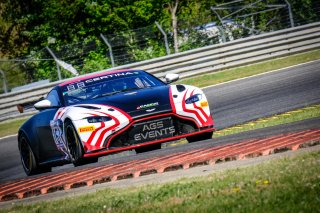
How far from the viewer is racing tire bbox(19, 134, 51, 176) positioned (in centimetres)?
1115

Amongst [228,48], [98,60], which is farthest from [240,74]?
[98,60]

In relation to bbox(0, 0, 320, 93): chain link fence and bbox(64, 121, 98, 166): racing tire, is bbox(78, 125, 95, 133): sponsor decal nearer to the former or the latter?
bbox(64, 121, 98, 166): racing tire

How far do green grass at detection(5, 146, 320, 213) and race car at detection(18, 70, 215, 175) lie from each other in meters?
2.93

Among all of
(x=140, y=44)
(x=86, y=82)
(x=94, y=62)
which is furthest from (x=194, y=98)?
(x=94, y=62)

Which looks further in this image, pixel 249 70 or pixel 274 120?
pixel 249 70

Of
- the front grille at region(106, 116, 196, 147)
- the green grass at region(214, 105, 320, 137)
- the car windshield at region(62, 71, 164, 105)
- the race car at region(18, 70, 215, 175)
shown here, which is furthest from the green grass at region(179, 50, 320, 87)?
the front grille at region(106, 116, 196, 147)

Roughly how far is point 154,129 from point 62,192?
2438mm

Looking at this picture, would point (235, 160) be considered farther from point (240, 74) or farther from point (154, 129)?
point (240, 74)

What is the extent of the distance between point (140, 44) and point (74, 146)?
14.2 meters

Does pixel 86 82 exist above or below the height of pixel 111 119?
above

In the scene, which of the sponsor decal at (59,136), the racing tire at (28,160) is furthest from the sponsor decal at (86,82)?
the racing tire at (28,160)

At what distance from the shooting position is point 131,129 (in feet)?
32.0

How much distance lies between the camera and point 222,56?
2311 cm

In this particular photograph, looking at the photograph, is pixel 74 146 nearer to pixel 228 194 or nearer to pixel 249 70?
pixel 228 194
